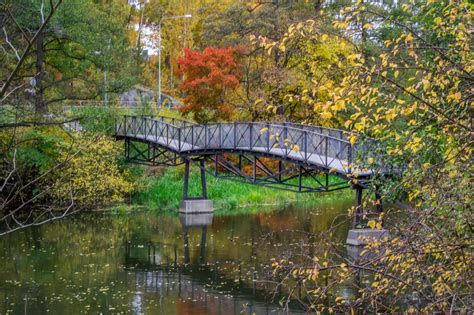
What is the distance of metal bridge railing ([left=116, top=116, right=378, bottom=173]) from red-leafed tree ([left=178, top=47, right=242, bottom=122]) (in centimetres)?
380

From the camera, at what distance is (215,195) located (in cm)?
3488

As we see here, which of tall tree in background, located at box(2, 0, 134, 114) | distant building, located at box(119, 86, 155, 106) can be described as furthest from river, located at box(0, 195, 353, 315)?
distant building, located at box(119, 86, 155, 106)

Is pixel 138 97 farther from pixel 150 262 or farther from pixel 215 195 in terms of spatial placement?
pixel 150 262

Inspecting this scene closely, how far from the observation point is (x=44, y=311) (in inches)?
623

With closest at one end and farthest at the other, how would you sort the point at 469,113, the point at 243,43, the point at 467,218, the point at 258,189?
the point at 467,218
the point at 469,113
the point at 258,189
the point at 243,43

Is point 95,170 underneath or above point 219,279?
above

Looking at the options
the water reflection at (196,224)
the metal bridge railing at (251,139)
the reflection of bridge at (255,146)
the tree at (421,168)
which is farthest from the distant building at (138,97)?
the tree at (421,168)

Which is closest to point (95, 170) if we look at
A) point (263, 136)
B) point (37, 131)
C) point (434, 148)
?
point (37, 131)

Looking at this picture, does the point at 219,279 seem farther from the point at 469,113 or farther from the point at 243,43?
the point at 243,43

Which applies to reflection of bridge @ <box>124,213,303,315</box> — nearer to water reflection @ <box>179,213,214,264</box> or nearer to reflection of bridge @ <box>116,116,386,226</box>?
water reflection @ <box>179,213,214,264</box>

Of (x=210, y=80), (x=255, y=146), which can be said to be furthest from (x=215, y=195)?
(x=255, y=146)

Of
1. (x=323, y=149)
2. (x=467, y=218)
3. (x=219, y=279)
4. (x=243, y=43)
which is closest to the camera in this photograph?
(x=467, y=218)

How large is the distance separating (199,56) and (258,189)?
743 centimetres

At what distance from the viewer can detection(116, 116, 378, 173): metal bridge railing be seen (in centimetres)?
2305
